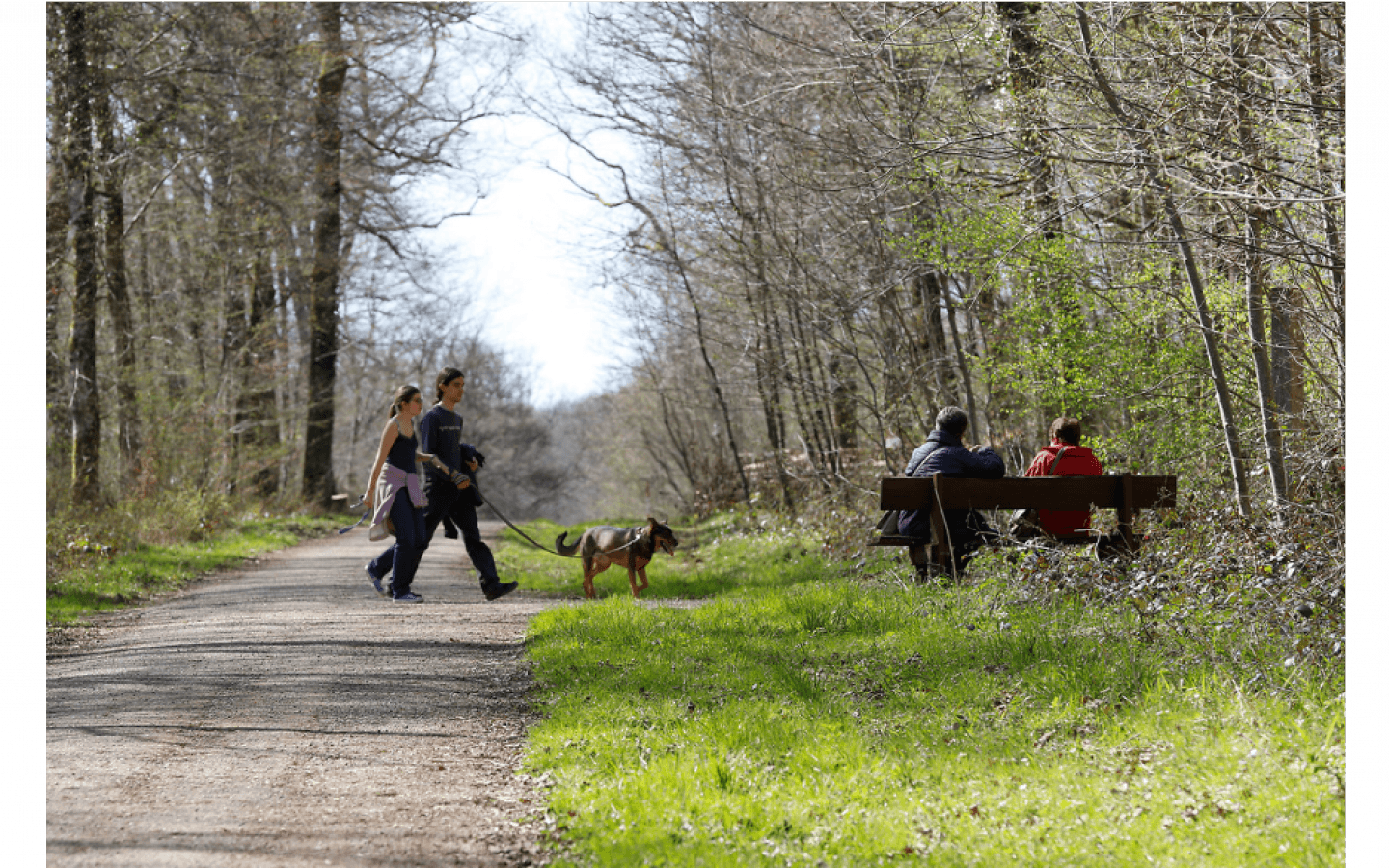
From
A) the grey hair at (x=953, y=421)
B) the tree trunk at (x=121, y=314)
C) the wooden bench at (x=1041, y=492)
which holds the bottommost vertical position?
the wooden bench at (x=1041, y=492)

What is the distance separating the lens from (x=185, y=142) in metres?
17.0

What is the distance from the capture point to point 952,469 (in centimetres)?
895

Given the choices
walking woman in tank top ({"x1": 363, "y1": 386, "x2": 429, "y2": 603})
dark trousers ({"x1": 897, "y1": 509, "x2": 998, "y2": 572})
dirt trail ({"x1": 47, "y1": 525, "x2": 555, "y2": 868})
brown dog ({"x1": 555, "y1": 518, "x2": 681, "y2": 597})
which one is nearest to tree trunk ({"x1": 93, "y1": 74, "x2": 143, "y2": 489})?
walking woman in tank top ({"x1": 363, "y1": 386, "x2": 429, "y2": 603})

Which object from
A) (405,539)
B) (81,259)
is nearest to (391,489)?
(405,539)

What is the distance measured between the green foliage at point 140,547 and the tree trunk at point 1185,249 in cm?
943

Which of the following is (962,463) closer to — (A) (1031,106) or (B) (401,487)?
(A) (1031,106)

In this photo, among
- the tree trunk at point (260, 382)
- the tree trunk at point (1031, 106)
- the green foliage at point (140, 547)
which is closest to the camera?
the tree trunk at point (1031, 106)

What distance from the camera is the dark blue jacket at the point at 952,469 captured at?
8.80 meters

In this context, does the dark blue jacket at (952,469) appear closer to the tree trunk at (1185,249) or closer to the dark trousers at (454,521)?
the tree trunk at (1185,249)

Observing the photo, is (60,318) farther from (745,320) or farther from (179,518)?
(745,320)

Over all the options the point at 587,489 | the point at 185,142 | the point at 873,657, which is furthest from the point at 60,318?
the point at 587,489

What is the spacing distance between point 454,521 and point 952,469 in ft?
15.8

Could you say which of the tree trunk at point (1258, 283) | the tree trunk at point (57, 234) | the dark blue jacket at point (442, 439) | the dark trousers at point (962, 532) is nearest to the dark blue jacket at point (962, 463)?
the dark trousers at point (962, 532)

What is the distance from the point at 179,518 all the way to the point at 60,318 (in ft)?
11.6
